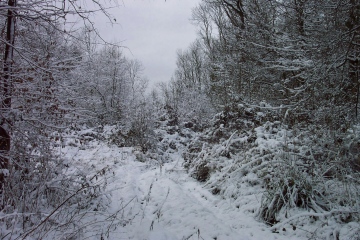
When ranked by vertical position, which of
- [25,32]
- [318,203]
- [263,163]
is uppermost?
[25,32]

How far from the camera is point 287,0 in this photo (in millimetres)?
7426

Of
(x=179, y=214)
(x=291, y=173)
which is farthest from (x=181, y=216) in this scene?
(x=291, y=173)

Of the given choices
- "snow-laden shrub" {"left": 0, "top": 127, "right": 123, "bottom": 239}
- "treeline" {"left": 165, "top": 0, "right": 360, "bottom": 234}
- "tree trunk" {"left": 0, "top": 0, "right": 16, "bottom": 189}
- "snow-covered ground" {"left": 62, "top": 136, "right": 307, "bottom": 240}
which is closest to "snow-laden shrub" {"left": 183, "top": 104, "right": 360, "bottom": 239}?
"treeline" {"left": 165, "top": 0, "right": 360, "bottom": 234}

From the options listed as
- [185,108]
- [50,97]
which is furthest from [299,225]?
[185,108]

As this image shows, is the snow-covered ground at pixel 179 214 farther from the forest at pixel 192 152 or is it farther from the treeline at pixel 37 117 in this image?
the treeline at pixel 37 117

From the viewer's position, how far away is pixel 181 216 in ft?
13.9

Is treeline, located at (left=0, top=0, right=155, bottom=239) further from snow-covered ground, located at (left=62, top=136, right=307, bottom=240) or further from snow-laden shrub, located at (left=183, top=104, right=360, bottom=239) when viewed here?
snow-laden shrub, located at (left=183, top=104, right=360, bottom=239)

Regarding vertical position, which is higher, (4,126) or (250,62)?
(250,62)

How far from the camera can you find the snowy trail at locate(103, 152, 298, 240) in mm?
3459

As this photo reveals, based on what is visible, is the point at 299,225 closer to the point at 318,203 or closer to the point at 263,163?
the point at 318,203

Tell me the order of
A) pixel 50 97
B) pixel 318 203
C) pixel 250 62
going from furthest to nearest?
1. pixel 250 62
2. pixel 318 203
3. pixel 50 97

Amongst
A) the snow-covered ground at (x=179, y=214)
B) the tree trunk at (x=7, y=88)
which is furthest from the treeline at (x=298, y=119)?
the tree trunk at (x=7, y=88)

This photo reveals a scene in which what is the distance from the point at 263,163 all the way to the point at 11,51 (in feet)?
15.9

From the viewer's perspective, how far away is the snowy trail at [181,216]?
346 cm
